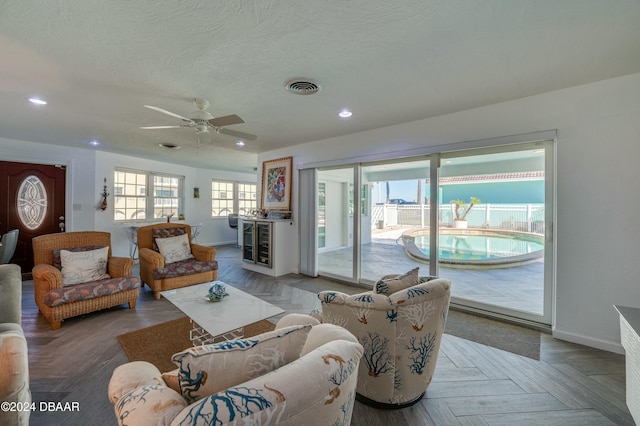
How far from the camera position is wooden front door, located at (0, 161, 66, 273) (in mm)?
4508

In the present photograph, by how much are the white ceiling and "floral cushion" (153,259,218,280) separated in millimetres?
2064

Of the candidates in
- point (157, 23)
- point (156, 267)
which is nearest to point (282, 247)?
point (156, 267)

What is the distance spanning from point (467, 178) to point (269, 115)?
2.74 m

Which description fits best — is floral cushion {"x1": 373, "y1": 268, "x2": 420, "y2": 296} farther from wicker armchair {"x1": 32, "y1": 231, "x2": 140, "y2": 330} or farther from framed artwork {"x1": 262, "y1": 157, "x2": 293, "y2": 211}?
framed artwork {"x1": 262, "y1": 157, "x2": 293, "y2": 211}

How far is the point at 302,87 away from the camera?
2.48 metres

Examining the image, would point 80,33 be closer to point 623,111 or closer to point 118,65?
point 118,65

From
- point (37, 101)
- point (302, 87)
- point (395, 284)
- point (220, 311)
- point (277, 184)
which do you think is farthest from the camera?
point (277, 184)

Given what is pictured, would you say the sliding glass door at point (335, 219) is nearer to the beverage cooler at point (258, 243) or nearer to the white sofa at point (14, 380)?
the beverage cooler at point (258, 243)

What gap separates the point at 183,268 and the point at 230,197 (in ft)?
16.4

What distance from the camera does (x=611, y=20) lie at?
165 centimetres

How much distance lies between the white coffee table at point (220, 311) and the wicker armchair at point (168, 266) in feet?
3.99

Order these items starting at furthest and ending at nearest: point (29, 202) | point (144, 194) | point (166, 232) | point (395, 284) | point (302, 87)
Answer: point (144, 194), point (29, 202), point (166, 232), point (302, 87), point (395, 284)

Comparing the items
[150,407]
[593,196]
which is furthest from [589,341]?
[150,407]

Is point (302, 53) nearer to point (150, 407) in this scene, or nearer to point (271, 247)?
point (150, 407)
